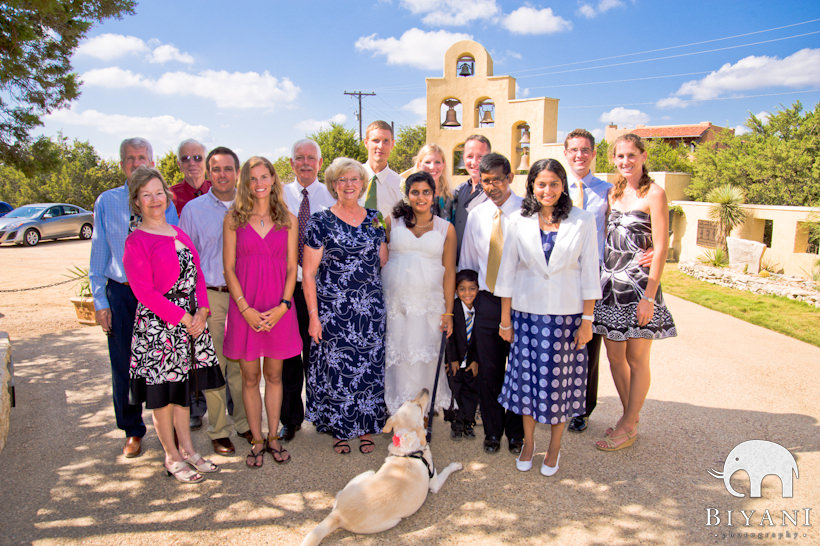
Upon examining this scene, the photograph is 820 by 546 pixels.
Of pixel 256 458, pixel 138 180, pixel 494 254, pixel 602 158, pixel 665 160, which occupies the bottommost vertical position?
pixel 256 458

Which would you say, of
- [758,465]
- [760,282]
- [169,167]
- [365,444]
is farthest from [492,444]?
[169,167]

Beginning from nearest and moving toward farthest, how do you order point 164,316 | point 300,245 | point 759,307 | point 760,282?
point 164,316 < point 300,245 < point 759,307 < point 760,282

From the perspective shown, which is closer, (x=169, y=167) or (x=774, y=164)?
(x=774, y=164)

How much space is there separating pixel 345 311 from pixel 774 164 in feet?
77.7

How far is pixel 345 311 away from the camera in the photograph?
150 inches

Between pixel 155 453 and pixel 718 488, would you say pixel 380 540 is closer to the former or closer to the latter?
pixel 155 453

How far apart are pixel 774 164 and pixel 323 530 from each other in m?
24.7

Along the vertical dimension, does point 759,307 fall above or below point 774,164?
below

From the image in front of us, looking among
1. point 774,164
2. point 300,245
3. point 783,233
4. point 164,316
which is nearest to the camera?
point 164,316

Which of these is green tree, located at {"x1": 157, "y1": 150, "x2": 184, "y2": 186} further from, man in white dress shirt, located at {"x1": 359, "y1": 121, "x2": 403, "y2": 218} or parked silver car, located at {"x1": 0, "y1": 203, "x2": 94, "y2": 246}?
man in white dress shirt, located at {"x1": 359, "y1": 121, "x2": 403, "y2": 218}

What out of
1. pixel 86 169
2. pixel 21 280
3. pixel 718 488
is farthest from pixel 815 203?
pixel 86 169

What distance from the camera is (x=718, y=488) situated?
3.50 m

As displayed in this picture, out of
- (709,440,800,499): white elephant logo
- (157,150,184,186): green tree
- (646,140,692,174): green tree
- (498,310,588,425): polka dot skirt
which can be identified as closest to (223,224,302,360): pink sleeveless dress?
(498,310,588,425): polka dot skirt

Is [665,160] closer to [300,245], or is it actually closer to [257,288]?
[300,245]
